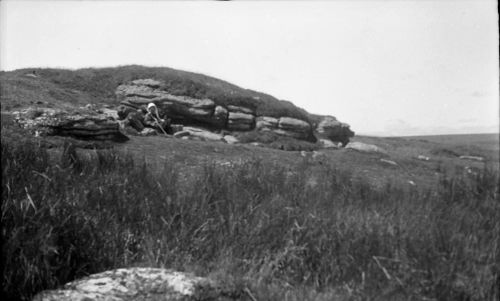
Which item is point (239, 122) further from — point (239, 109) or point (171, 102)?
point (171, 102)

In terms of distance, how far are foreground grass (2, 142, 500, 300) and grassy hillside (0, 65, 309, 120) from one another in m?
16.9

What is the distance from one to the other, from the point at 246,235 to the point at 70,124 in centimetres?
1167

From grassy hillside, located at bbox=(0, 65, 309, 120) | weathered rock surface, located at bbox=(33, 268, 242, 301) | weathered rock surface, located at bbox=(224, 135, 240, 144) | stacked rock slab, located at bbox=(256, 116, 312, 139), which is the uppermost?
grassy hillside, located at bbox=(0, 65, 309, 120)

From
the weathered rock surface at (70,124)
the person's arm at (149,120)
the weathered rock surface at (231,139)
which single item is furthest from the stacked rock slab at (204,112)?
the weathered rock surface at (70,124)

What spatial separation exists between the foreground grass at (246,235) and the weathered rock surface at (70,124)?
8363 millimetres

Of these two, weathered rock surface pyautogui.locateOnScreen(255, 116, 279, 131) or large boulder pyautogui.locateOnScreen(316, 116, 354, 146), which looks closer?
weathered rock surface pyautogui.locateOnScreen(255, 116, 279, 131)

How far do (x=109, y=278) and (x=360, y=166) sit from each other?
13330 millimetres

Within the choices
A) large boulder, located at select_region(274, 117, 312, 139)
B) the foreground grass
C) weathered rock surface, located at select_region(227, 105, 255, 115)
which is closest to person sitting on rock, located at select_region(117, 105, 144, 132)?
weathered rock surface, located at select_region(227, 105, 255, 115)

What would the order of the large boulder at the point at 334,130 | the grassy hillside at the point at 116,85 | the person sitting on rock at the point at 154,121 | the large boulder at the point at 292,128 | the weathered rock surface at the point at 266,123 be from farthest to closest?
1. the large boulder at the point at 334,130
2. the large boulder at the point at 292,128
3. the weathered rock surface at the point at 266,123
4. the grassy hillside at the point at 116,85
5. the person sitting on rock at the point at 154,121

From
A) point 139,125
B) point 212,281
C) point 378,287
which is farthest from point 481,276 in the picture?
point 139,125

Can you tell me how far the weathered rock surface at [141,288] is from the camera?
417cm

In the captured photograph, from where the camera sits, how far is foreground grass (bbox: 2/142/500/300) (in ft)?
15.6

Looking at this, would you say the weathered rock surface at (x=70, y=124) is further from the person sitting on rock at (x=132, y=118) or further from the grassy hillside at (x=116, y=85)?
the grassy hillside at (x=116, y=85)

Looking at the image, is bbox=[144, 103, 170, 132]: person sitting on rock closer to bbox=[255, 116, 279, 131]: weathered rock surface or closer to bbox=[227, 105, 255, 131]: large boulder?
bbox=[227, 105, 255, 131]: large boulder
